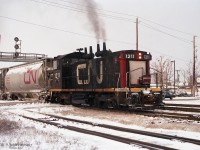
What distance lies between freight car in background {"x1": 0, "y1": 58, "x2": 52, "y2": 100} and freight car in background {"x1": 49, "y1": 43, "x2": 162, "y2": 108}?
12.4 ft

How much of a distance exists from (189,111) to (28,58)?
4659 cm

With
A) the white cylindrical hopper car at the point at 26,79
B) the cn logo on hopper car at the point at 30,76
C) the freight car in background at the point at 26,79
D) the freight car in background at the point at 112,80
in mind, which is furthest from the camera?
the cn logo on hopper car at the point at 30,76

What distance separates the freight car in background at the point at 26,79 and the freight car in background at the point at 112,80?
377 cm

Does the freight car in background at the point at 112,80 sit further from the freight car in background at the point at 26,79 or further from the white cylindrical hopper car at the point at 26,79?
the white cylindrical hopper car at the point at 26,79

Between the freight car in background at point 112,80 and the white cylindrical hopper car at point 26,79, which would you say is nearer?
the freight car in background at point 112,80

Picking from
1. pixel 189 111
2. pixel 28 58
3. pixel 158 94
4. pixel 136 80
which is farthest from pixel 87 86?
pixel 28 58

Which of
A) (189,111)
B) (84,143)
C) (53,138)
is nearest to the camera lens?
(84,143)

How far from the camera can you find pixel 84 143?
347 inches

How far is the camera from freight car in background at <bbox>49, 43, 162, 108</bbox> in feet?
57.3

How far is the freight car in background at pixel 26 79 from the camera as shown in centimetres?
2695

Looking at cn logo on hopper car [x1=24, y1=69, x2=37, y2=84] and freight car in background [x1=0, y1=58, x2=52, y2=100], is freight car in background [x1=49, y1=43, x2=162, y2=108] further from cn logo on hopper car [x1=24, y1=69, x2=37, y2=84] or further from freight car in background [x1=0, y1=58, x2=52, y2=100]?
cn logo on hopper car [x1=24, y1=69, x2=37, y2=84]

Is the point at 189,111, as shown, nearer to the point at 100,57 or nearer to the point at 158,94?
the point at 158,94

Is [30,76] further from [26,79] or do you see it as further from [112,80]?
[112,80]

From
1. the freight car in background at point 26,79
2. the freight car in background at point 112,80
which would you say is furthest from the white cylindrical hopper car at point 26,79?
the freight car in background at point 112,80
